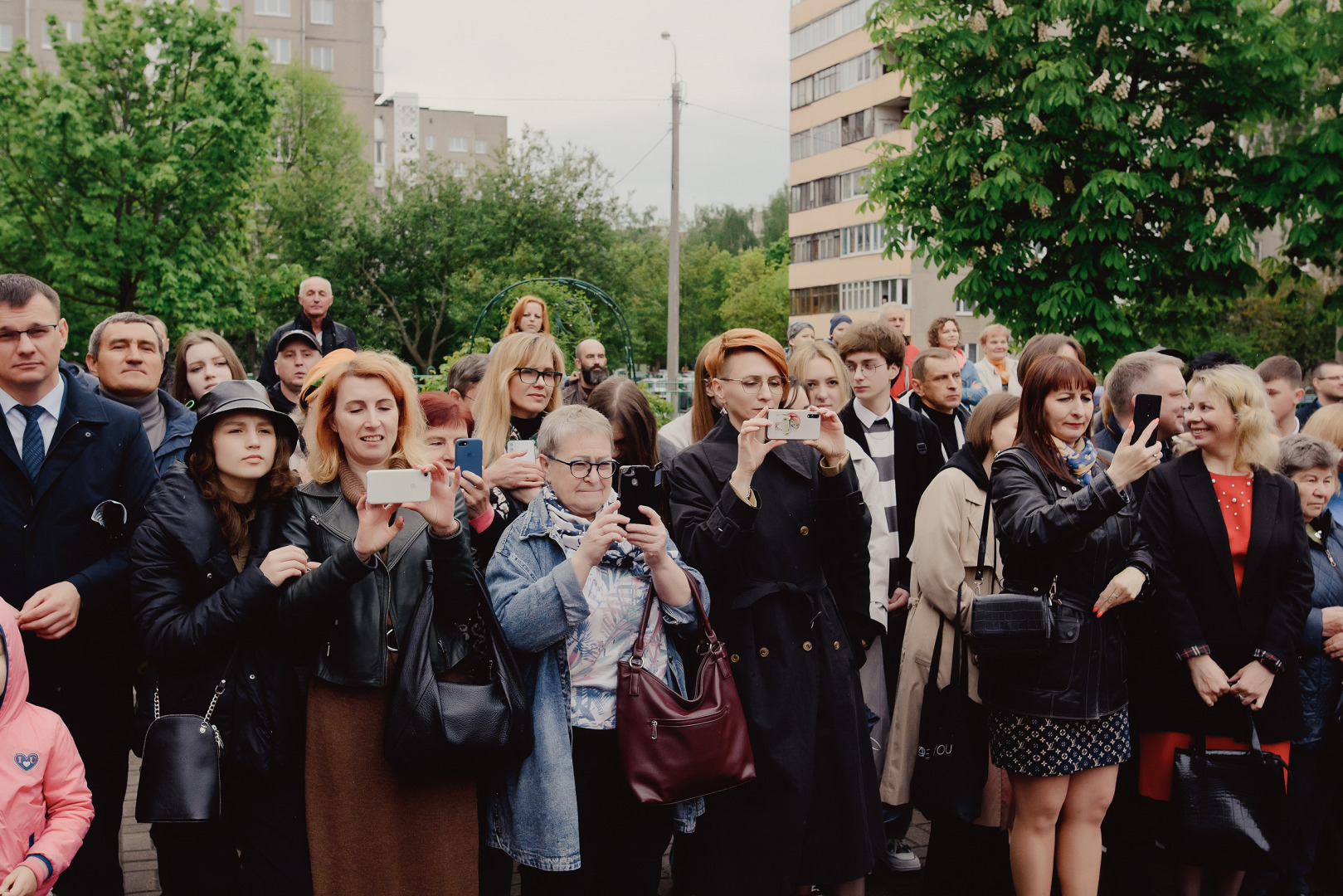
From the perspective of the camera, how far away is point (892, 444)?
5.21 metres

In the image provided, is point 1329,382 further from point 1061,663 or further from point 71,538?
point 71,538

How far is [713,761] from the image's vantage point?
3.36 meters

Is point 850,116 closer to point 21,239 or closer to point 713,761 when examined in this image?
point 21,239

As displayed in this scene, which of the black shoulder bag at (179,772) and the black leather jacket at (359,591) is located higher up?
the black leather jacket at (359,591)

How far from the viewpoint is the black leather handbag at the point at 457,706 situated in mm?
3094

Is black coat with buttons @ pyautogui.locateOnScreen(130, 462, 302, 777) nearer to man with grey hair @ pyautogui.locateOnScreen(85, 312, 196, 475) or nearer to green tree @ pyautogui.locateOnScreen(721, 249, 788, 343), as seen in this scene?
man with grey hair @ pyautogui.locateOnScreen(85, 312, 196, 475)

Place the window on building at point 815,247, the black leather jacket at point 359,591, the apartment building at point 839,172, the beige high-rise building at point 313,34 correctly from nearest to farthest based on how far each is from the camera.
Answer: the black leather jacket at point 359,591, the apartment building at point 839,172, the window on building at point 815,247, the beige high-rise building at point 313,34

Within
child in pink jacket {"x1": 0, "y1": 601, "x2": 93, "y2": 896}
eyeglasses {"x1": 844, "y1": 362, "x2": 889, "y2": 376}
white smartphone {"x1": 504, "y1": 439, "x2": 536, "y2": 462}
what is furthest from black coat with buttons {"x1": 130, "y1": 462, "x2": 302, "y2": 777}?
eyeglasses {"x1": 844, "y1": 362, "x2": 889, "y2": 376}

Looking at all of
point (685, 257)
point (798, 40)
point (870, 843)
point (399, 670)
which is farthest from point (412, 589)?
point (685, 257)

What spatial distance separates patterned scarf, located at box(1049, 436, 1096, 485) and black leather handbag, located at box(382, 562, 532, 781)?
2.19 m

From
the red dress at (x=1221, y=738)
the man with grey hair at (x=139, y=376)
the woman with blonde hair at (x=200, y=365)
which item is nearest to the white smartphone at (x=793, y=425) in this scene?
the red dress at (x=1221, y=738)

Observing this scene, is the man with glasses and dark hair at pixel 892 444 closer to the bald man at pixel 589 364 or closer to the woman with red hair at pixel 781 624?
the woman with red hair at pixel 781 624

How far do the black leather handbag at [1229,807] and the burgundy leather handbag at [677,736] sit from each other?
1857 millimetres

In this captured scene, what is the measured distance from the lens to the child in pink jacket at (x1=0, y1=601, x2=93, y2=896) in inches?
110
